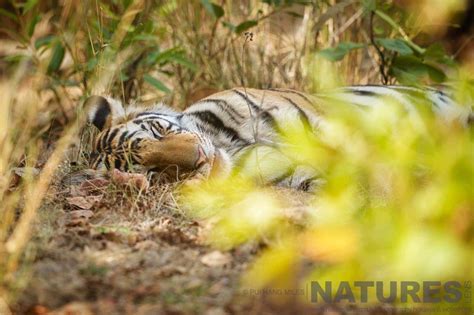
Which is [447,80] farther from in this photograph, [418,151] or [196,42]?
[418,151]

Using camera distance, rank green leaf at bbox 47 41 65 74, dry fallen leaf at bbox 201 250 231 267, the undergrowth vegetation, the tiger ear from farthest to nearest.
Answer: green leaf at bbox 47 41 65 74
the tiger ear
dry fallen leaf at bbox 201 250 231 267
the undergrowth vegetation

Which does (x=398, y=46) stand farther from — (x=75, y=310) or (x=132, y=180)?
(x=75, y=310)

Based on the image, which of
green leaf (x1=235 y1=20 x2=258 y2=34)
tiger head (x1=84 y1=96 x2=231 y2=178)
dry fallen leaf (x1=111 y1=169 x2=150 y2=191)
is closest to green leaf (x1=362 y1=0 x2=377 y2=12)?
green leaf (x1=235 y1=20 x2=258 y2=34)

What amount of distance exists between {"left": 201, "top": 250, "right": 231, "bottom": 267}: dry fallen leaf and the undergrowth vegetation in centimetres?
3

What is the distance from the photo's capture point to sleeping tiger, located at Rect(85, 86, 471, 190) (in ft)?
11.4

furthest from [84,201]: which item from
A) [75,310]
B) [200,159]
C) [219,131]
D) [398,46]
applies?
[398,46]

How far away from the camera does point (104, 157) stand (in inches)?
145

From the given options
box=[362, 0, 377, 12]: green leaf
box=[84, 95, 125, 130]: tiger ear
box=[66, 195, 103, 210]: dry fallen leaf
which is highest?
box=[362, 0, 377, 12]: green leaf

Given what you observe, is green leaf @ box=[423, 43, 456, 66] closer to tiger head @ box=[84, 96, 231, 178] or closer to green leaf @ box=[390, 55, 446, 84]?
green leaf @ box=[390, 55, 446, 84]

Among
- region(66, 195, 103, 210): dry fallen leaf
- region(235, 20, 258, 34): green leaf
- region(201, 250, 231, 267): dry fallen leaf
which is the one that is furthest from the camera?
region(235, 20, 258, 34): green leaf

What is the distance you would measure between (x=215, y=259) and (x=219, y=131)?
5.33ft

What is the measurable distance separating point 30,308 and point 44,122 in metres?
3.36

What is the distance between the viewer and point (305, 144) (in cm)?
168

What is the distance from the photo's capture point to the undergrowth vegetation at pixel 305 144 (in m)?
1.67
